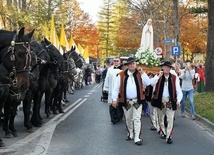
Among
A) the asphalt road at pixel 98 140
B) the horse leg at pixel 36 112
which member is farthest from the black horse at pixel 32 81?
the horse leg at pixel 36 112

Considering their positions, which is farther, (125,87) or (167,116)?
(167,116)

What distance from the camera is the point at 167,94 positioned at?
9.20 metres

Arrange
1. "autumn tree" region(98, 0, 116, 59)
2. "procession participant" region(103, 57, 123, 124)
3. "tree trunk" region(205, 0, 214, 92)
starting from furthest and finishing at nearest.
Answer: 1. "autumn tree" region(98, 0, 116, 59)
2. "tree trunk" region(205, 0, 214, 92)
3. "procession participant" region(103, 57, 123, 124)

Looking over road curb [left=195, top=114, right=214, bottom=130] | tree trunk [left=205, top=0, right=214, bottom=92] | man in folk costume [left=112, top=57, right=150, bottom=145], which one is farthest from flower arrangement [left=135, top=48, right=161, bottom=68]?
tree trunk [left=205, top=0, right=214, bottom=92]

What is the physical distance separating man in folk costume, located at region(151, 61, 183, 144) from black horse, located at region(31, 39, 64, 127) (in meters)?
3.69

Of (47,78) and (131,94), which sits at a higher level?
(47,78)

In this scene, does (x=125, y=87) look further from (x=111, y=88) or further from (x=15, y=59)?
(x=111, y=88)

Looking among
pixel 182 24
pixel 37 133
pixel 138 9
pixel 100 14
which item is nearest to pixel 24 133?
pixel 37 133

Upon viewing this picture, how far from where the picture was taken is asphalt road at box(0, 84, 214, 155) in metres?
8.13

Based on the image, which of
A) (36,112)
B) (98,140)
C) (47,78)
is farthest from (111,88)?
(98,140)

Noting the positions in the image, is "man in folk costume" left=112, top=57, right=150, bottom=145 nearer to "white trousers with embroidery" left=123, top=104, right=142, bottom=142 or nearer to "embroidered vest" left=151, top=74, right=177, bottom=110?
"white trousers with embroidery" left=123, top=104, right=142, bottom=142

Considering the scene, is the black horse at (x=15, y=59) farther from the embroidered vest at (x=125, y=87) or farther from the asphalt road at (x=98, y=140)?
the embroidered vest at (x=125, y=87)

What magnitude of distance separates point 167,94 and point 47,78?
430 centimetres

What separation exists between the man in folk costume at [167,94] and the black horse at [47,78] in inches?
145
